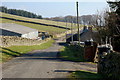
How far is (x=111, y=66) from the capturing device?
1411cm

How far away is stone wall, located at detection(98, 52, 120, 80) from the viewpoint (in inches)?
510

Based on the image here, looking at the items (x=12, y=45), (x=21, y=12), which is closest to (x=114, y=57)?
(x=12, y=45)

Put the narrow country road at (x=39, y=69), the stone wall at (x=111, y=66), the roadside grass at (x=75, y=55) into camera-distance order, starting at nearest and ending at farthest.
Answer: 1. the stone wall at (x=111, y=66)
2. the narrow country road at (x=39, y=69)
3. the roadside grass at (x=75, y=55)

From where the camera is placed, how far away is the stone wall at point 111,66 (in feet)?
42.5

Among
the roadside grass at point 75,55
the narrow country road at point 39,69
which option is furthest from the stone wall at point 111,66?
the roadside grass at point 75,55

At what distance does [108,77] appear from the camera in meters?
14.2

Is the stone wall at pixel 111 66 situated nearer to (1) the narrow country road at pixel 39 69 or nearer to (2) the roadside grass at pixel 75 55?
(1) the narrow country road at pixel 39 69

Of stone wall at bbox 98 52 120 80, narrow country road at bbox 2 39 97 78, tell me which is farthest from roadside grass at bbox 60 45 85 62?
stone wall at bbox 98 52 120 80

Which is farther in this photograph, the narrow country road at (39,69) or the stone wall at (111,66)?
the narrow country road at (39,69)

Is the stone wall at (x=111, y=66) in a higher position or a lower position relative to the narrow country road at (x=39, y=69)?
higher

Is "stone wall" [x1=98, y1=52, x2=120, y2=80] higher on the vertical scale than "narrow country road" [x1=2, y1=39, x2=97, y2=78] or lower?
higher

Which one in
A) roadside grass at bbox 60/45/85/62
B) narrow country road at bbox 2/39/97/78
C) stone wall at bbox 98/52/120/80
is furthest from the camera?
roadside grass at bbox 60/45/85/62

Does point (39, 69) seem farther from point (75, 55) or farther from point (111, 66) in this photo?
point (75, 55)

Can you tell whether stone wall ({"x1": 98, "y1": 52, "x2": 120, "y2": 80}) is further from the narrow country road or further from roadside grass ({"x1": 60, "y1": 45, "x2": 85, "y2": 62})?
roadside grass ({"x1": 60, "y1": 45, "x2": 85, "y2": 62})
